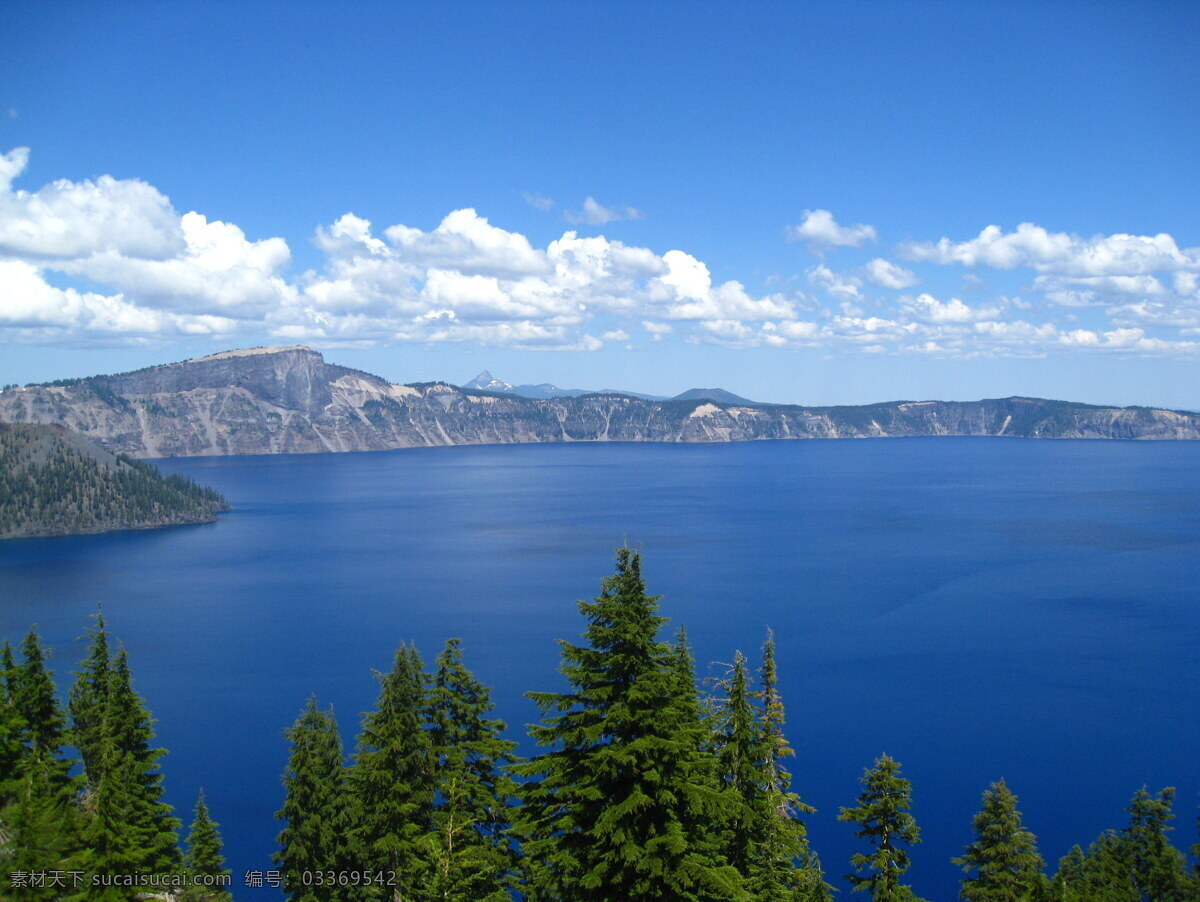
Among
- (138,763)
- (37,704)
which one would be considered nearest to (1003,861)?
(138,763)

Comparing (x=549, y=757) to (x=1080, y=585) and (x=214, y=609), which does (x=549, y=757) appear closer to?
(x=214, y=609)

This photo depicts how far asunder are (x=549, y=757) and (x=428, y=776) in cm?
949

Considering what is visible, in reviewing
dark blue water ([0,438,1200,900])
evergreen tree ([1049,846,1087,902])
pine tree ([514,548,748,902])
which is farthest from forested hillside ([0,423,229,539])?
pine tree ([514,548,748,902])

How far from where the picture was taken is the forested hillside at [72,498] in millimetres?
175500

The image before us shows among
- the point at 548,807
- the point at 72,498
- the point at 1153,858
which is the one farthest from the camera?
the point at 72,498

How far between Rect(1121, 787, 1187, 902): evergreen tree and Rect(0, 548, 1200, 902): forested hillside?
8 centimetres

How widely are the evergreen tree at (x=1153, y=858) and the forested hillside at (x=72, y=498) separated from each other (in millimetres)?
188139

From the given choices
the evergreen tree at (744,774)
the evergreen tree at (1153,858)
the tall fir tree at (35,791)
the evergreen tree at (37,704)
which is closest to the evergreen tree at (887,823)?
the evergreen tree at (744,774)

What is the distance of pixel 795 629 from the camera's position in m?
89.4

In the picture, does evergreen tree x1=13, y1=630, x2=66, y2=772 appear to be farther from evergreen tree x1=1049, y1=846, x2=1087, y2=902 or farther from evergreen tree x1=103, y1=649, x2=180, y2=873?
evergreen tree x1=1049, y1=846, x2=1087, y2=902

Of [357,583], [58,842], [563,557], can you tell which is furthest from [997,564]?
[58,842]

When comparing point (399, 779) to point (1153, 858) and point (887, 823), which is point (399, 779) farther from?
point (1153, 858)

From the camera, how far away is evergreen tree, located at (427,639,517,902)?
72.1 feet

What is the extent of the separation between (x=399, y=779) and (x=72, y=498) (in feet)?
631
